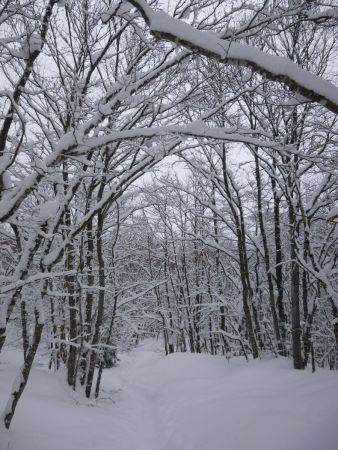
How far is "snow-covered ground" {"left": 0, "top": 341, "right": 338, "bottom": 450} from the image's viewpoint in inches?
182

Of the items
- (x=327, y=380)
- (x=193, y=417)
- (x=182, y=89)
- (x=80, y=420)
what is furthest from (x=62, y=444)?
(x=182, y=89)

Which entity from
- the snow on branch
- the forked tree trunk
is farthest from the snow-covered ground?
the snow on branch

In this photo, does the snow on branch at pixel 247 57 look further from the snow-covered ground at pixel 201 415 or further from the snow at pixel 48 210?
the snow-covered ground at pixel 201 415

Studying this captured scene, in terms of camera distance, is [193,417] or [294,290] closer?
[193,417]

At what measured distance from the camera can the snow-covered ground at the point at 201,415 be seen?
4.63 meters

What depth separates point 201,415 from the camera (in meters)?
6.71

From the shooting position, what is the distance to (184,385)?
10.7 m

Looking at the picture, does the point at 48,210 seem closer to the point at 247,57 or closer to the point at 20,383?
the point at 20,383

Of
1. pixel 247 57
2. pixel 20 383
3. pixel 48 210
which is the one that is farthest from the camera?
pixel 48 210

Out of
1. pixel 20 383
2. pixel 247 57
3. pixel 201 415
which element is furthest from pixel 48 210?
pixel 201 415

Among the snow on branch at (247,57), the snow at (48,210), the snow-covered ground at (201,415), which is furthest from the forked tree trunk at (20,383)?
the snow on branch at (247,57)

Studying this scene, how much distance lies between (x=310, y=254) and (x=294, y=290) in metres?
1.79

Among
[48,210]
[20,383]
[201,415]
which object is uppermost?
[48,210]

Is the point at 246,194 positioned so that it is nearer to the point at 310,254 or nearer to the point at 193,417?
the point at 310,254
